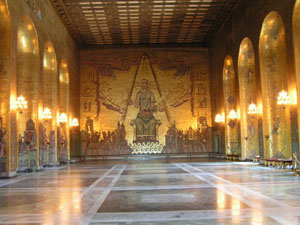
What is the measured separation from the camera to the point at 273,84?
688 inches

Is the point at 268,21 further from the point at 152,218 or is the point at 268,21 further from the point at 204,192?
the point at 152,218

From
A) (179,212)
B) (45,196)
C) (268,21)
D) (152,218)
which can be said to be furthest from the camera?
(268,21)

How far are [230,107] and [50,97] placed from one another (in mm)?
12201

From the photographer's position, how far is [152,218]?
6.02 m

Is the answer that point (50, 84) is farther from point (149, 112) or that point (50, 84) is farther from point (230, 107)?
point (230, 107)

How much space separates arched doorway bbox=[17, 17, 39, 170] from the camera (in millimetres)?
16609

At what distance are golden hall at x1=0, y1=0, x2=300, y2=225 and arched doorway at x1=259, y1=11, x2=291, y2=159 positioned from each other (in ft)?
0.18

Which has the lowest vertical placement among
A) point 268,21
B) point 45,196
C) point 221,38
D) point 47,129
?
point 45,196

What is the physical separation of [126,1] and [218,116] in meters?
10.7

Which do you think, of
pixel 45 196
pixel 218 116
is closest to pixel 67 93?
pixel 218 116

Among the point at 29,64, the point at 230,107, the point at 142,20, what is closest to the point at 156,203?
the point at 29,64

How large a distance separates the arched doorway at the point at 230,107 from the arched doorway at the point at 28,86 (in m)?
12.5

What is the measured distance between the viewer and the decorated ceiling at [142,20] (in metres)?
21.7

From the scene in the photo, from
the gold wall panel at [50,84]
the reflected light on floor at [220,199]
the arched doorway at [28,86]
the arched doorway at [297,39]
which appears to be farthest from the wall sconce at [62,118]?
the reflected light on floor at [220,199]
